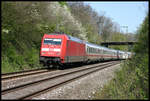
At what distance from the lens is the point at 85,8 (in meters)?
60.8

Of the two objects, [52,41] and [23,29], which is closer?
[52,41]

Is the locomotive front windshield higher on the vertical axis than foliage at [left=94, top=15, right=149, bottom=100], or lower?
higher

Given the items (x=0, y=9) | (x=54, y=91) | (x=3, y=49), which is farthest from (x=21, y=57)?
(x=54, y=91)

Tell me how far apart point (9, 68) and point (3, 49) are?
247 centimetres

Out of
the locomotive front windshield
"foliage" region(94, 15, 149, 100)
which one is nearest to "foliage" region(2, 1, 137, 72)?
the locomotive front windshield

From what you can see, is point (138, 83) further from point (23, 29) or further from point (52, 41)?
point (23, 29)

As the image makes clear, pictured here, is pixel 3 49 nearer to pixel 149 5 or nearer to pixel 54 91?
pixel 54 91

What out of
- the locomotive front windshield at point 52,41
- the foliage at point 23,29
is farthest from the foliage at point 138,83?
the locomotive front windshield at point 52,41

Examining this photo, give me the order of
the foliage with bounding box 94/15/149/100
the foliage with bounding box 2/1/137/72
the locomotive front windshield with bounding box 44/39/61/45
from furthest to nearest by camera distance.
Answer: the locomotive front windshield with bounding box 44/39/61/45
the foliage with bounding box 2/1/137/72
the foliage with bounding box 94/15/149/100

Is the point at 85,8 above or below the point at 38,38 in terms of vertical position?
above

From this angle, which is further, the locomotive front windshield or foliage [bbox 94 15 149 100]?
the locomotive front windshield

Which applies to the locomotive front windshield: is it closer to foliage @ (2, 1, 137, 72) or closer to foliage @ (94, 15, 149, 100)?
foliage @ (2, 1, 137, 72)

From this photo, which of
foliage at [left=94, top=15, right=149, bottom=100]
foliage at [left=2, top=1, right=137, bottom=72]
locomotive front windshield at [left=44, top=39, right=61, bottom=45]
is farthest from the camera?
locomotive front windshield at [left=44, top=39, right=61, bottom=45]

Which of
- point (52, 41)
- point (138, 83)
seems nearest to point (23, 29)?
point (52, 41)
